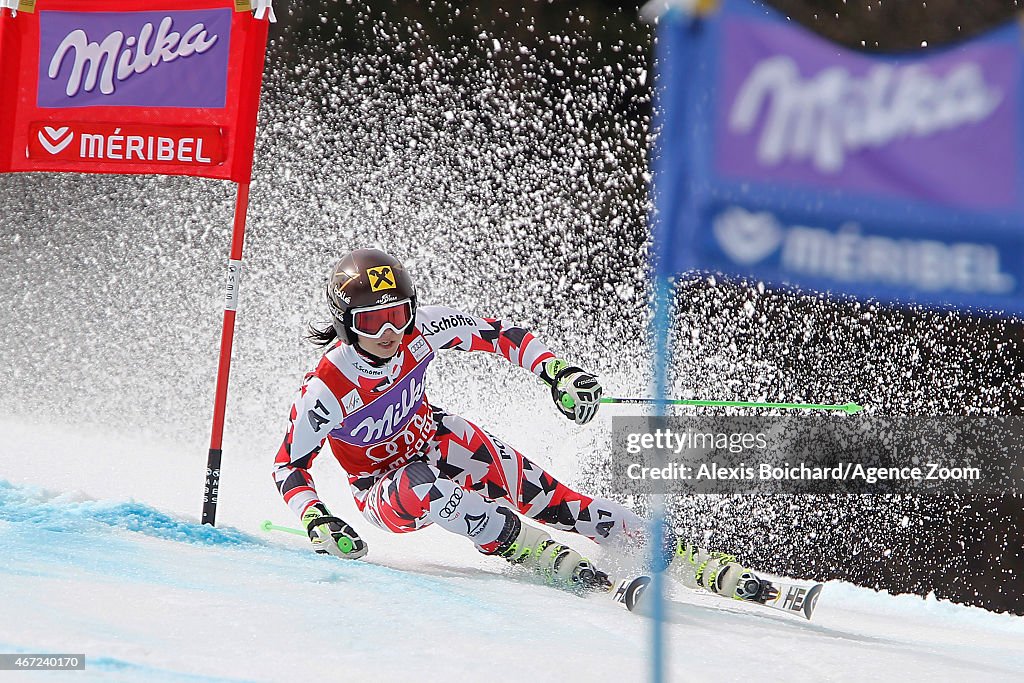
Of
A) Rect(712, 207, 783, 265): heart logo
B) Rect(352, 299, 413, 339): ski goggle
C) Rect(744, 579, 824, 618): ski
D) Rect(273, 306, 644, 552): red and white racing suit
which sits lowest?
Rect(744, 579, 824, 618): ski

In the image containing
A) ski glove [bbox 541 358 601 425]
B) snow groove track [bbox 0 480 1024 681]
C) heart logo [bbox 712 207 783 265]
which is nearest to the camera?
heart logo [bbox 712 207 783 265]

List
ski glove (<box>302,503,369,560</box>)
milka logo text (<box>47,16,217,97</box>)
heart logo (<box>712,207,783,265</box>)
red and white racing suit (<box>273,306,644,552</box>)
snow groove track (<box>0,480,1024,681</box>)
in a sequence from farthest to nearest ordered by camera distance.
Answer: milka logo text (<box>47,16,217,97</box>), red and white racing suit (<box>273,306,644,552</box>), ski glove (<box>302,503,369,560</box>), snow groove track (<box>0,480,1024,681</box>), heart logo (<box>712,207,783,265</box>)

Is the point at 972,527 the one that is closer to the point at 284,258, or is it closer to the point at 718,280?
the point at 718,280

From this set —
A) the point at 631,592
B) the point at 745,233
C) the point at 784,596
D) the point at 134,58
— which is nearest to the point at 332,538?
the point at 631,592

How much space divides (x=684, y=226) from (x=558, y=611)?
1.58 metres

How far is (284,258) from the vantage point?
8328mm

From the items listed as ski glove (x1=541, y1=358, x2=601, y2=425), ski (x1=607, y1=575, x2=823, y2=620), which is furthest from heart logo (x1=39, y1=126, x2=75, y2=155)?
ski (x1=607, y1=575, x2=823, y2=620)

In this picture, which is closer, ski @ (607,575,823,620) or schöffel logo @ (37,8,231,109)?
ski @ (607,575,823,620)

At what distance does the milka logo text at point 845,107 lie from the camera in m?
2.40

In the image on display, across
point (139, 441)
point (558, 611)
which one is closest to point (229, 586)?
point (558, 611)

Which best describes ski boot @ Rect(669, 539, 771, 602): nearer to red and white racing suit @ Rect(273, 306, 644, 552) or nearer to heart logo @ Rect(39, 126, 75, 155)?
red and white racing suit @ Rect(273, 306, 644, 552)

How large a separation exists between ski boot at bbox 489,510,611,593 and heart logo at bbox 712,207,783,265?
1948 millimetres

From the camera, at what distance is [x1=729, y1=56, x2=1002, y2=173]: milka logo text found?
2.40m

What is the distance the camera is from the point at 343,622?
9.39ft
